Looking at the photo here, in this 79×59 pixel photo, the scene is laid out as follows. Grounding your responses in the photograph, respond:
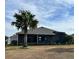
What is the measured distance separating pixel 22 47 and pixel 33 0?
0.47m

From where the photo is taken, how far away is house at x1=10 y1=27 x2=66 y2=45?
1.95 meters

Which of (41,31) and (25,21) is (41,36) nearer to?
(41,31)

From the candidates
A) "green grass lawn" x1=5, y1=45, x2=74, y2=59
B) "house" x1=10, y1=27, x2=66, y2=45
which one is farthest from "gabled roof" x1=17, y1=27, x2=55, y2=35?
"green grass lawn" x1=5, y1=45, x2=74, y2=59

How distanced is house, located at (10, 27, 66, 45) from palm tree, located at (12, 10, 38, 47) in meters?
0.04

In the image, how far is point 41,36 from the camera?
1.99 m

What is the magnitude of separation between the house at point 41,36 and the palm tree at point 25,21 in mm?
39

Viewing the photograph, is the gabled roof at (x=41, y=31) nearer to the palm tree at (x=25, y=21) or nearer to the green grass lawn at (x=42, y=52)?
the palm tree at (x=25, y=21)

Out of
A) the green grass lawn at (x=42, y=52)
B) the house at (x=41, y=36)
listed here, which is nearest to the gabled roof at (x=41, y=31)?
the house at (x=41, y=36)

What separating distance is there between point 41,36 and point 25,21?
8.5 inches

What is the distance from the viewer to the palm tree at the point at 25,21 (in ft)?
6.38

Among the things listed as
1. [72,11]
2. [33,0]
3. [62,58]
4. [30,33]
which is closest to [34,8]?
[33,0]
